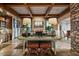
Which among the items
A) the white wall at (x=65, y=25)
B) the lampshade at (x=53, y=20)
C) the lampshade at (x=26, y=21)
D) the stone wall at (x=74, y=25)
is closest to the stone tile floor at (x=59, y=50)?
the stone wall at (x=74, y=25)

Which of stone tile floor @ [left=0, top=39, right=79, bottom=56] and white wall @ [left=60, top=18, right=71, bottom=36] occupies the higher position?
white wall @ [left=60, top=18, right=71, bottom=36]

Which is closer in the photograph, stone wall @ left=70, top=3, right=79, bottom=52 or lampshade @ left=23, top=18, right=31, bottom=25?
stone wall @ left=70, top=3, right=79, bottom=52

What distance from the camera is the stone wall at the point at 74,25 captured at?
4969mm

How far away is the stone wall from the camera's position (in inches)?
196

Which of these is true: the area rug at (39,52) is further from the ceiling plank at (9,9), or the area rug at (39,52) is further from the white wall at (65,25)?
the ceiling plank at (9,9)

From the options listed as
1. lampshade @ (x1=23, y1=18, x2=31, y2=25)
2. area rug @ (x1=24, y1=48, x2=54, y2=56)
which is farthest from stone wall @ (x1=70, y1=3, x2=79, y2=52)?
lampshade @ (x1=23, y1=18, x2=31, y2=25)

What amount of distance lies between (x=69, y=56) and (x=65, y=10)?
1189 mm

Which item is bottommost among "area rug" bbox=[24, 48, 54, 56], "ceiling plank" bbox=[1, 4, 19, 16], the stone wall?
"area rug" bbox=[24, 48, 54, 56]

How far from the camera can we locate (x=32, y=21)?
5.11 m

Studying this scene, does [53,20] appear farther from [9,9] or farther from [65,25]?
[9,9]

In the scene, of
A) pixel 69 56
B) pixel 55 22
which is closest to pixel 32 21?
pixel 55 22

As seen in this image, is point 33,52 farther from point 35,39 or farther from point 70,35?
point 70,35

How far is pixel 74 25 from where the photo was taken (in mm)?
5004

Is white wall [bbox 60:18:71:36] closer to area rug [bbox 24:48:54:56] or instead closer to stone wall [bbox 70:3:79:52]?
stone wall [bbox 70:3:79:52]
